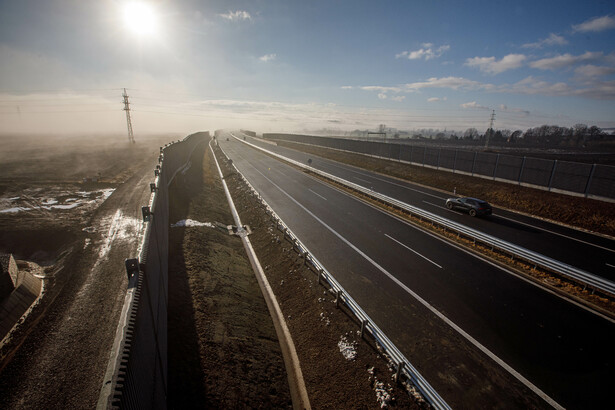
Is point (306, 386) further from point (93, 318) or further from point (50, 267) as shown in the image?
point (50, 267)

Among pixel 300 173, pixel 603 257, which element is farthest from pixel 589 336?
pixel 300 173

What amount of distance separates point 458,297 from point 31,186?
42.1 m

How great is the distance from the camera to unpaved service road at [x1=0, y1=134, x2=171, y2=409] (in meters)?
7.04

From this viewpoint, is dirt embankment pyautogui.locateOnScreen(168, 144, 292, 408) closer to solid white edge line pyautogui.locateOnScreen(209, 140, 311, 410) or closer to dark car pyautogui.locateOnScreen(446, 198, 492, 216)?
solid white edge line pyautogui.locateOnScreen(209, 140, 311, 410)

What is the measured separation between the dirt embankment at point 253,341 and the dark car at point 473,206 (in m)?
16.0

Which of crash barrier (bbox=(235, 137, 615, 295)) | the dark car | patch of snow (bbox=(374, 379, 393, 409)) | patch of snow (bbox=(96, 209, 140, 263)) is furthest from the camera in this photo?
the dark car

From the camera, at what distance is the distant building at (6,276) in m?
10.5

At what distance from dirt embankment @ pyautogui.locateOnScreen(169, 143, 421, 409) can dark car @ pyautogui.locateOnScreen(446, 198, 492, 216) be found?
1599 centimetres

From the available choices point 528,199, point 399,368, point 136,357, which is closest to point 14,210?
point 136,357

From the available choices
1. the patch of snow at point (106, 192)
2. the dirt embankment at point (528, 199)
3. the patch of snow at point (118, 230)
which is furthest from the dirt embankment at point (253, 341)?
the dirt embankment at point (528, 199)

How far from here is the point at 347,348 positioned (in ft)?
29.8

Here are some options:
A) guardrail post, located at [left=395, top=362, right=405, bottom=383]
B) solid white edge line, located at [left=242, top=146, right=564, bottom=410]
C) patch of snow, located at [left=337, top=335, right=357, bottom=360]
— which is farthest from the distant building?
solid white edge line, located at [left=242, top=146, right=564, bottom=410]

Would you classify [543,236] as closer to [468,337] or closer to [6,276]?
[468,337]

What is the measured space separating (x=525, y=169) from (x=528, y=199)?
16.4ft
